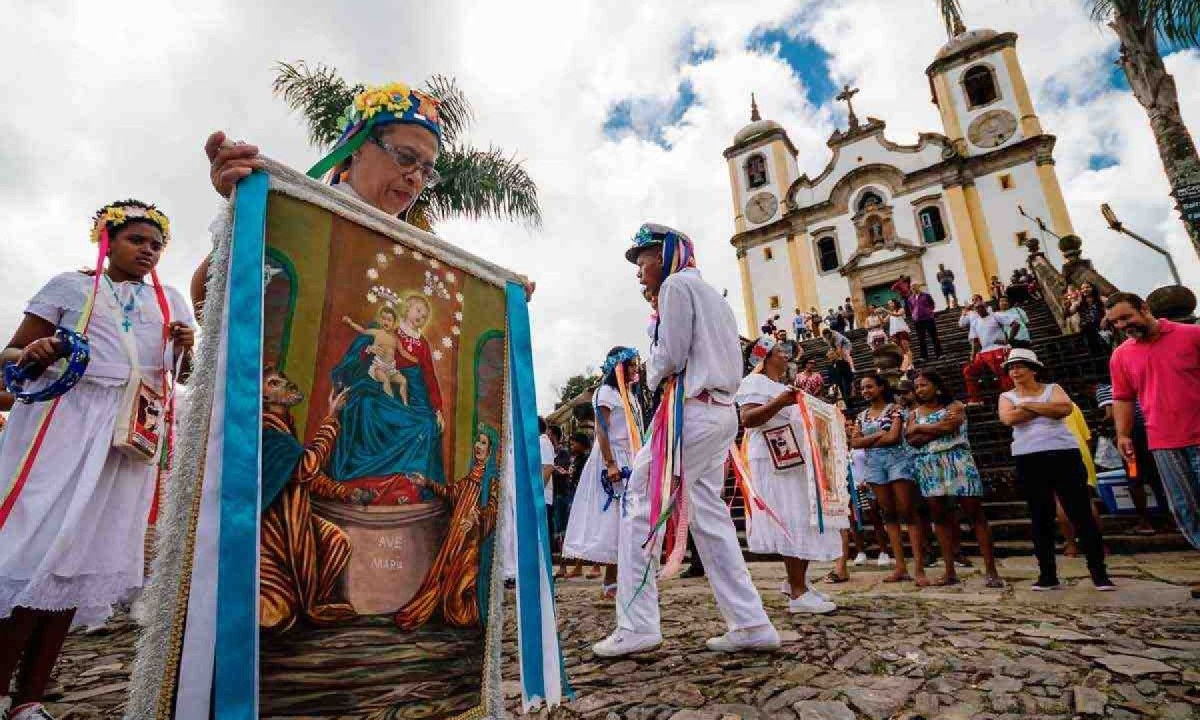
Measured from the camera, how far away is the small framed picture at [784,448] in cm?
422

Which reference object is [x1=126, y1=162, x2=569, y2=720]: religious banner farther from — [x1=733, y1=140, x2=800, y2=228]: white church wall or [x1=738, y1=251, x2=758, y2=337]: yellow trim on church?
[x1=733, y1=140, x2=800, y2=228]: white church wall

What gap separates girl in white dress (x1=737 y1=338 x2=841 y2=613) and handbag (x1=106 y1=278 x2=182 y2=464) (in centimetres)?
339

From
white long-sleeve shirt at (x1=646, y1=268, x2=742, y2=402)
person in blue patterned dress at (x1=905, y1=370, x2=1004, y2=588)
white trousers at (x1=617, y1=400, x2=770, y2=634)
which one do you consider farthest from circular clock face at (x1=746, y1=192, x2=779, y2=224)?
white trousers at (x1=617, y1=400, x2=770, y2=634)

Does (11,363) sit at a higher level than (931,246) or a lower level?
lower

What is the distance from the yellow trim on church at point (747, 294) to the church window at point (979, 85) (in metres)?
12.1

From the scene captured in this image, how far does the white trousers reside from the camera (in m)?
2.91

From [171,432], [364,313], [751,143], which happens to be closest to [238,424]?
[364,313]

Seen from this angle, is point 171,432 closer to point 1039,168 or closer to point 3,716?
point 3,716

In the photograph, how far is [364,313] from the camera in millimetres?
1485

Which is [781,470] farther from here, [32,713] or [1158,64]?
[1158,64]

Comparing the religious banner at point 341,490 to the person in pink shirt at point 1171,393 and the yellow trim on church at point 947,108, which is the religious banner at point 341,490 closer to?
the person in pink shirt at point 1171,393

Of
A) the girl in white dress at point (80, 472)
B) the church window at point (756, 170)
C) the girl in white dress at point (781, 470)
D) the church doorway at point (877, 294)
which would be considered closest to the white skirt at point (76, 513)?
the girl in white dress at point (80, 472)

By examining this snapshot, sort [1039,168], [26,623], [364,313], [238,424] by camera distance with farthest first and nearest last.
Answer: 1. [1039,168]
2. [26,623]
3. [364,313]
4. [238,424]

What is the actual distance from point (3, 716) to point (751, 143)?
33.9m
